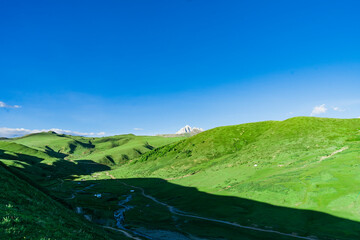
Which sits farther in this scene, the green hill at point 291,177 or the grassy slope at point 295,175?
the green hill at point 291,177

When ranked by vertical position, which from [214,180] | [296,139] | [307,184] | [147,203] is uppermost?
[296,139]

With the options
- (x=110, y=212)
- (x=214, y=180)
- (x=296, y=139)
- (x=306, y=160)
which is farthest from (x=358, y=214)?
(x=296, y=139)

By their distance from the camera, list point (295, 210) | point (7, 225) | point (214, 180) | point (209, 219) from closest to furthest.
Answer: point (7, 225) < point (295, 210) < point (209, 219) < point (214, 180)

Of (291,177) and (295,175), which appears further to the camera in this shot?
(295,175)

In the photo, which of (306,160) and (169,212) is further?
(306,160)

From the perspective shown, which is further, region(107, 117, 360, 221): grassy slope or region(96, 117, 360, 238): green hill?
region(96, 117, 360, 238): green hill

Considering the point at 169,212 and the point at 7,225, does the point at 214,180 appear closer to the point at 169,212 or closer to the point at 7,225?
the point at 169,212

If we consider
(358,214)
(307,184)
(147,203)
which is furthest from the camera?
(147,203)

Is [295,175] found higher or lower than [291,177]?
higher

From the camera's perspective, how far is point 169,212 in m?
94.1

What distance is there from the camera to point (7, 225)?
63.4 feet

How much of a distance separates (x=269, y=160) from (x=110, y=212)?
115 metres

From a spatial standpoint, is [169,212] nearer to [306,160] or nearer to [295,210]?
[295,210]

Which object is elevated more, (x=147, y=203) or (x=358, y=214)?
(x=358, y=214)
